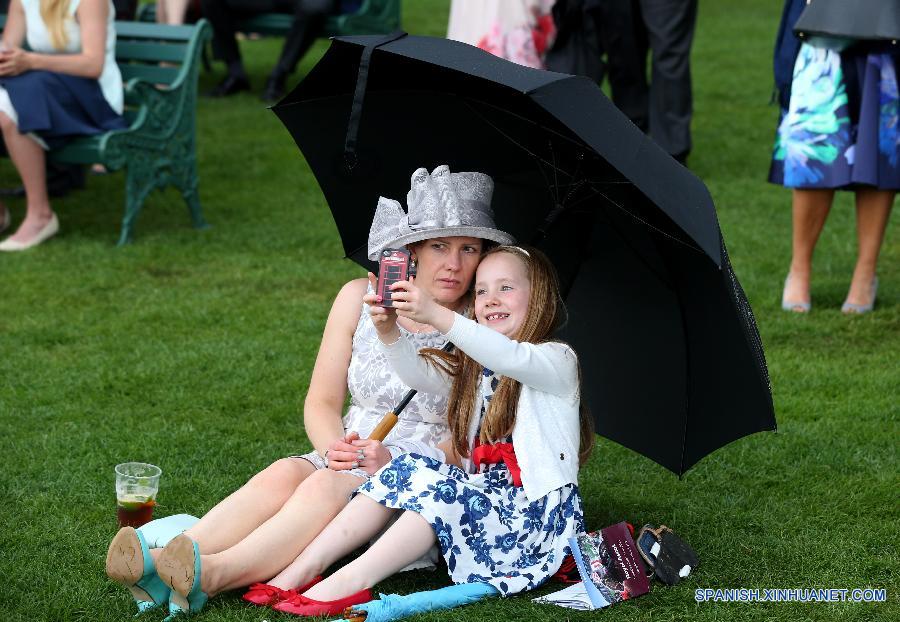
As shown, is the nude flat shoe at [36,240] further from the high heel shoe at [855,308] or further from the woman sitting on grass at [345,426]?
the high heel shoe at [855,308]

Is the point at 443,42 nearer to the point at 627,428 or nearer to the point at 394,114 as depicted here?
the point at 394,114

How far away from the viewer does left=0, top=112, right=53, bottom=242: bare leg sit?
771 cm

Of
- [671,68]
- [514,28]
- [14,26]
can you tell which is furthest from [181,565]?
[671,68]

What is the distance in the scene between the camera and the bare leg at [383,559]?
3.60 m

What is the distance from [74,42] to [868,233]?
437 cm

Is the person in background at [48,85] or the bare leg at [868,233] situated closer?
the bare leg at [868,233]

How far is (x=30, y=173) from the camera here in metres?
7.82

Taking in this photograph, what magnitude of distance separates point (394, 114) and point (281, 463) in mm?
1071

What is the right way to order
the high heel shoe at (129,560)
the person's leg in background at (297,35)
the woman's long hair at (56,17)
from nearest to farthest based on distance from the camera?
the high heel shoe at (129,560), the woman's long hair at (56,17), the person's leg in background at (297,35)

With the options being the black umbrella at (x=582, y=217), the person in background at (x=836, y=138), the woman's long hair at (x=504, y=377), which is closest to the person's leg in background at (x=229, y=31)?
the person in background at (x=836, y=138)

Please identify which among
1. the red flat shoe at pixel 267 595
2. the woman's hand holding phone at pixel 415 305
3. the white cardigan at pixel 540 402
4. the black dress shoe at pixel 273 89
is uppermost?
the woman's hand holding phone at pixel 415 305

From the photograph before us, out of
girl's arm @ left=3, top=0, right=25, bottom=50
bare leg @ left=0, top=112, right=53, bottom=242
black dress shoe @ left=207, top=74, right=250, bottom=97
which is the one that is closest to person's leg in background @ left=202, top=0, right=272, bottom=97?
black dress shoe @ left=207, top=74, right=250, bottom=97

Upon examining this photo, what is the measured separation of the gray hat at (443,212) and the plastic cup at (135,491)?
0.93 metres

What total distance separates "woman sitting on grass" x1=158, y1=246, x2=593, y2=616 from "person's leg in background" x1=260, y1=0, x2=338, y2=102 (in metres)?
8.28
